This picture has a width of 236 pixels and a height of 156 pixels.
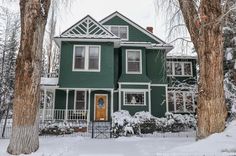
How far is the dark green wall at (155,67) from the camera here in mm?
20969

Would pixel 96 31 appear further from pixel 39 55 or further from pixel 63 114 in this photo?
pixel 39 55

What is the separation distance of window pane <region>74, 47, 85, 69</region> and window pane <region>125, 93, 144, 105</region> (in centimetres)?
426

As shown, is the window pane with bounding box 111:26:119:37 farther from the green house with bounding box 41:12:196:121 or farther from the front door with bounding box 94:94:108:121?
the front door with bounding box 94:94:108:121

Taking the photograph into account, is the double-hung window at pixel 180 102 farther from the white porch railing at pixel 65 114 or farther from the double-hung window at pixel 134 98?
the white porch railing at pixel 65 114

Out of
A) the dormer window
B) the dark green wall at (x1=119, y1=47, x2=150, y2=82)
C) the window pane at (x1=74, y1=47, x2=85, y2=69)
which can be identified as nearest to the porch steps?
the dark green wall at (x1=119, y1=47, x2=150, y2=82)

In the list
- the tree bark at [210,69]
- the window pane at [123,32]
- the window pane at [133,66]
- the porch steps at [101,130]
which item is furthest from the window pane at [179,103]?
the tree bark at [210,69]

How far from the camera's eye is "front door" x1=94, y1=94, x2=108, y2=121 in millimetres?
19438

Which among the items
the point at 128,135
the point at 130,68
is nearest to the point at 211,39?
the point at 128,135

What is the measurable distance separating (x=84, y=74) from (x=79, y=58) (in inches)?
51.2

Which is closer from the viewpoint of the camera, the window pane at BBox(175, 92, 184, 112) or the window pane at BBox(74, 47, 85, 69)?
the window pane at BBox(74, 47, 85, 69)

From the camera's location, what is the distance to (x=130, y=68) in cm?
2045

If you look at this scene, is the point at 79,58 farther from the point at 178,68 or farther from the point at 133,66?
the point at 178,68

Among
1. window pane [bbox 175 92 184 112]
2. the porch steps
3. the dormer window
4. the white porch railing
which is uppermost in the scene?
the dormer window

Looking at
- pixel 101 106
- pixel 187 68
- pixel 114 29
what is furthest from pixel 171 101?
pixel 114 29
